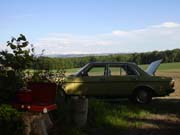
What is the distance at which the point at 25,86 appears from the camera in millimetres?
9578

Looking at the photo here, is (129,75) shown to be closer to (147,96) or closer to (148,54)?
(147,96)

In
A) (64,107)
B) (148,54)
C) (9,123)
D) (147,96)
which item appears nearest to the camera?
(9,123)

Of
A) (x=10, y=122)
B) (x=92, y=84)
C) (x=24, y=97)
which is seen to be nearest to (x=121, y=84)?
(x=92, y=84)

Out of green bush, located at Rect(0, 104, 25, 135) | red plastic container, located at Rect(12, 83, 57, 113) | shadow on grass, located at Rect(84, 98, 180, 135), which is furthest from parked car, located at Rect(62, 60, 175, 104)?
green bush, located at Rect(0, 104, 25, 135)

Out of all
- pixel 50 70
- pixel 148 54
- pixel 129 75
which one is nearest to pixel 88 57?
pixel 148 54

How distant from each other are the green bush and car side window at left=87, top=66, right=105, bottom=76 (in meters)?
8.09

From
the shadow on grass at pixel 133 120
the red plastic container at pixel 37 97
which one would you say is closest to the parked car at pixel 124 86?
the shadow on grass at pixel 133 120

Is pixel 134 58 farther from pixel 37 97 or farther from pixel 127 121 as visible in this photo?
pixel 37 97

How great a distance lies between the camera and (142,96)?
15617 mm

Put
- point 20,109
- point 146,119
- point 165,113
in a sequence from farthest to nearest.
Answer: point 165,113 → point 146,119 → point 20,109

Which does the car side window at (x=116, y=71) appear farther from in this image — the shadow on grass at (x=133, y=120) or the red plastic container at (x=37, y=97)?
the red plastic container at (x=37, y=97)

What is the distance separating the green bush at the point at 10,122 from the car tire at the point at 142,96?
8264 mm

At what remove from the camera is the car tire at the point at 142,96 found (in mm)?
15633

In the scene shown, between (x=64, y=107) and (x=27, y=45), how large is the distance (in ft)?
5.90
